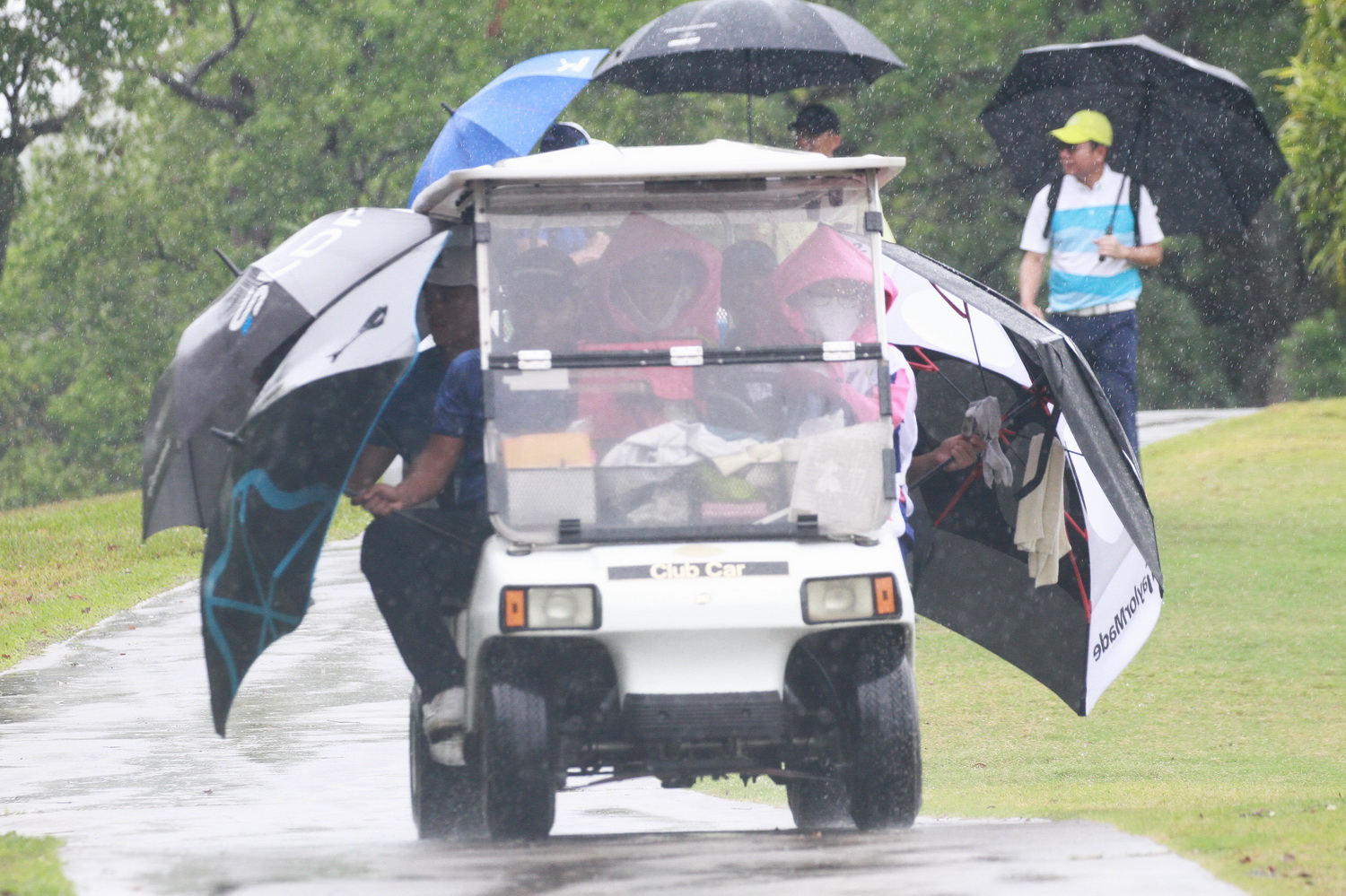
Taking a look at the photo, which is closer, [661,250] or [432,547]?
[661,250]

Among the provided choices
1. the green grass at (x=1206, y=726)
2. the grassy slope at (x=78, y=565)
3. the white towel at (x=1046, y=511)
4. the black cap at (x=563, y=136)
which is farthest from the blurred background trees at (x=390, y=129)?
the white towel at (x=1046, y=511)

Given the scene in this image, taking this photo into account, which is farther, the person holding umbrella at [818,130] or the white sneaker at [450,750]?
the person holding umbrella at [818,130]

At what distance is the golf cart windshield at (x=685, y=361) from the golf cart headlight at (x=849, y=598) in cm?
23

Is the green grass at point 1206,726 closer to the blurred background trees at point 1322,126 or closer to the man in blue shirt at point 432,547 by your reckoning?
the man in blue shirt at point 432,547

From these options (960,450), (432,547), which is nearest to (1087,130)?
(960,450)

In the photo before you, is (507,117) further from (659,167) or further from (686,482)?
(686,482)

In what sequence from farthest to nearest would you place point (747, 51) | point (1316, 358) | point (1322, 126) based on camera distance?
point (1316, 358), point (1322, 126), point (747, 51)

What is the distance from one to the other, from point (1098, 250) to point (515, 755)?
470 cm

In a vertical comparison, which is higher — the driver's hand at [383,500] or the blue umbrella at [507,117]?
the blue umbrella at [507,117]

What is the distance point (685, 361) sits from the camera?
6.08 m

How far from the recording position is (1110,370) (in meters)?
9.77

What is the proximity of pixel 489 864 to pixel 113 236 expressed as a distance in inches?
1453

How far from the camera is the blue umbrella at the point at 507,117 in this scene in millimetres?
9008

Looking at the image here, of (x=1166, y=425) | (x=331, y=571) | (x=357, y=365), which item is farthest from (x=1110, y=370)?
(x=1166, y=425)
